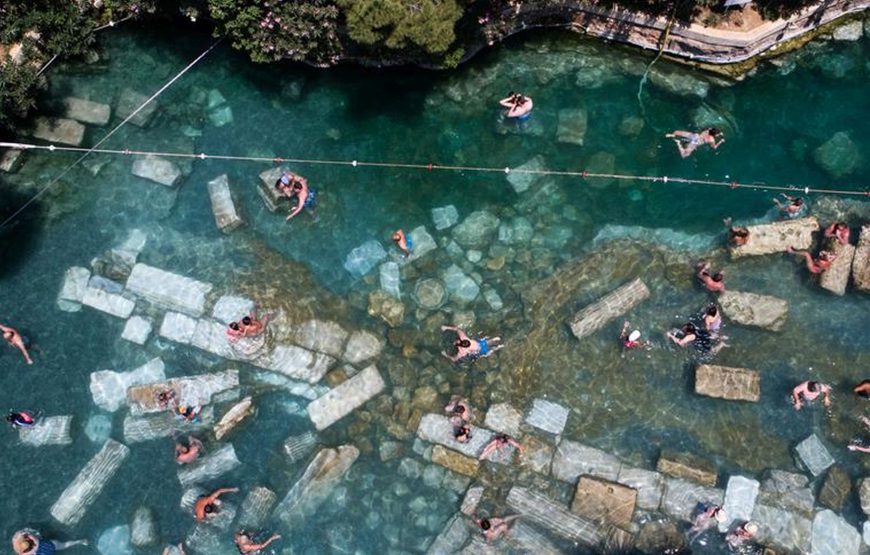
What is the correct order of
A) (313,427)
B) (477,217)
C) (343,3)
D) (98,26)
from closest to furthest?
1. (343,3)
2. (313,427)
3. (477,217)
4. (98,26)

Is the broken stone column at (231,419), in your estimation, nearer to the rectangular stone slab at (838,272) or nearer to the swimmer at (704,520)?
the swimmer at (704,520)

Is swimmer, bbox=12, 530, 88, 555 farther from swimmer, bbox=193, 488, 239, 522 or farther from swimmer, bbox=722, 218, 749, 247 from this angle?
swimmer, bbox=722, 218, 749, 247

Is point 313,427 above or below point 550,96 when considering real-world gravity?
below

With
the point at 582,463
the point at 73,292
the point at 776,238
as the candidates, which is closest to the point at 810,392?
the point at 776,238

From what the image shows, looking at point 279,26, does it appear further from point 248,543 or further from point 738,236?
point 738,236

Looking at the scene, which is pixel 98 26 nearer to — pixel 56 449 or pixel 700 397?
pixel 56 449

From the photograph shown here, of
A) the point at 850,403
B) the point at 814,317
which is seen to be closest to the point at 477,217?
the point at 814,317
